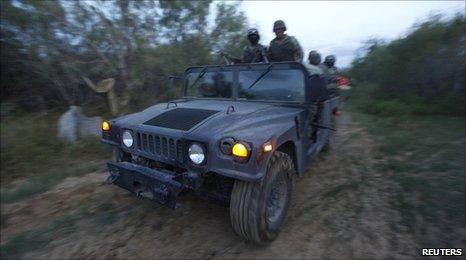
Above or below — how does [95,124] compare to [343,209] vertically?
above

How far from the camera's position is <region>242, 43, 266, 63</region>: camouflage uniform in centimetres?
552

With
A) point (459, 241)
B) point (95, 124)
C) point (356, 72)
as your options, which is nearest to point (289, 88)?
point (459, 241)

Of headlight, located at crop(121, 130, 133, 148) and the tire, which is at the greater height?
headlight, located at crop(121, 130, 133, 148)

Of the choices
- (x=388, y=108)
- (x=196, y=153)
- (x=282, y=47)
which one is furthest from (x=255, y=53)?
(x=388, y=108)

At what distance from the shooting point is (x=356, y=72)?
15.0 m

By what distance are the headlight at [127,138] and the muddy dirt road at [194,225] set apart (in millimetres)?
795

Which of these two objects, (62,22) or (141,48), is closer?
(62,22)

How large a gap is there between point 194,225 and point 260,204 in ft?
3.30

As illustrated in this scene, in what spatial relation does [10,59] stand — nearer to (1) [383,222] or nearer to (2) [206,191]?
(2) [206,191]

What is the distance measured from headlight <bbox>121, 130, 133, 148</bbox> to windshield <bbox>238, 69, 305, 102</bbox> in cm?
142

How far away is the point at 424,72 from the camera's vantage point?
10047 mm

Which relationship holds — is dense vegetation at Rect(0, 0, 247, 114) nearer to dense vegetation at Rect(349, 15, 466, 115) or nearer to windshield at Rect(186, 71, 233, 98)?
windshield at Rect(186, 71, 233, 98)

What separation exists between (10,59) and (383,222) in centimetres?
778

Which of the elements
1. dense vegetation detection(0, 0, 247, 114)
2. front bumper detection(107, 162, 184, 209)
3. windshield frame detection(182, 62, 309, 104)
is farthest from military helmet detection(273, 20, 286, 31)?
dense vegetation detection(0, 0, 247, 114)
